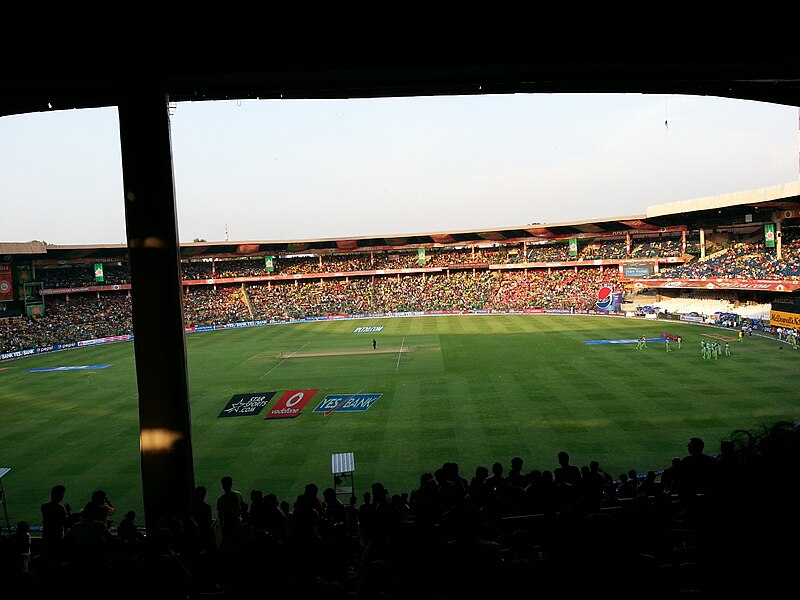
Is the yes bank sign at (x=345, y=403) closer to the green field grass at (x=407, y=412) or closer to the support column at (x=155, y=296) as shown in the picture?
the green field grass at (x=407, y=412)

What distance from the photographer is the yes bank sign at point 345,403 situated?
24.8 metres

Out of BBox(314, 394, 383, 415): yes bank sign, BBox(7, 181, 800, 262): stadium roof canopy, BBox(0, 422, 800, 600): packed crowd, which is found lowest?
BBox(314, 394, 383, 415): yes bank sign

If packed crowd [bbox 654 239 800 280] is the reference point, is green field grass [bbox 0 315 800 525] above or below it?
below

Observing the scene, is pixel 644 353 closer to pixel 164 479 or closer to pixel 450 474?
pixel 450 474

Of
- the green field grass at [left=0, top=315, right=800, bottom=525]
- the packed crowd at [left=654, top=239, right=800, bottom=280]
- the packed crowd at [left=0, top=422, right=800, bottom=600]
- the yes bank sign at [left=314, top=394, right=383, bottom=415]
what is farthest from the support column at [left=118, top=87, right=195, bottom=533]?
the packed crowd at [left=654, top=239, right=800, bottom=280]

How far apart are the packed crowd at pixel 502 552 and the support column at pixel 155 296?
1389 mm

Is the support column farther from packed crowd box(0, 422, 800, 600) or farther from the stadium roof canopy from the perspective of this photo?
the stadium roof canopy

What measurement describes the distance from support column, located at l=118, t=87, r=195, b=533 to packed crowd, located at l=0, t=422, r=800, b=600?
1.39 m

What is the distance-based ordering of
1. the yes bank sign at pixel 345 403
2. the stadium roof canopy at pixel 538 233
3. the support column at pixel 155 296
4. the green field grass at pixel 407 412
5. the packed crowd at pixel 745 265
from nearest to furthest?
1. the support column at pixel 155 296
2. the green field grass at pixel 407 412
3. the yes bank sign at pixel 345 403
4. the packed crowd at pixel 745 265
5. the stadium roof canopy at pixel 538 233

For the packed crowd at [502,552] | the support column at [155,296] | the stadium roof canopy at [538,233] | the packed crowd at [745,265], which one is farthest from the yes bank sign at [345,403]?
the stadium roof canopy at [538,233]

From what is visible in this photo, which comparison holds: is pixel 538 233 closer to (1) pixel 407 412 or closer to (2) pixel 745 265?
(2) pixel 745 265

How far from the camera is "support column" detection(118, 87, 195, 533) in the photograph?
7953 millimetres

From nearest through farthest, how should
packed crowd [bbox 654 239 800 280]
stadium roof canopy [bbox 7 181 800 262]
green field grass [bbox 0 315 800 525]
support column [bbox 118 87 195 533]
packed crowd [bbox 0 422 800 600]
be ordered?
packed crowd [bbox 0 422 800 600] → support column [bbox 118 87 195 533] → green field grass [bbox 0 315 800 525] → packed crowd [bbox 654 239 800 280] → stadium roof canopy [bbox 7 181 800 262]

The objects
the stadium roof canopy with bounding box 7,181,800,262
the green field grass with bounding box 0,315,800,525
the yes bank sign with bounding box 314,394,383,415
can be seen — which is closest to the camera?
the green field grass with bounding box 0,315,800,525
